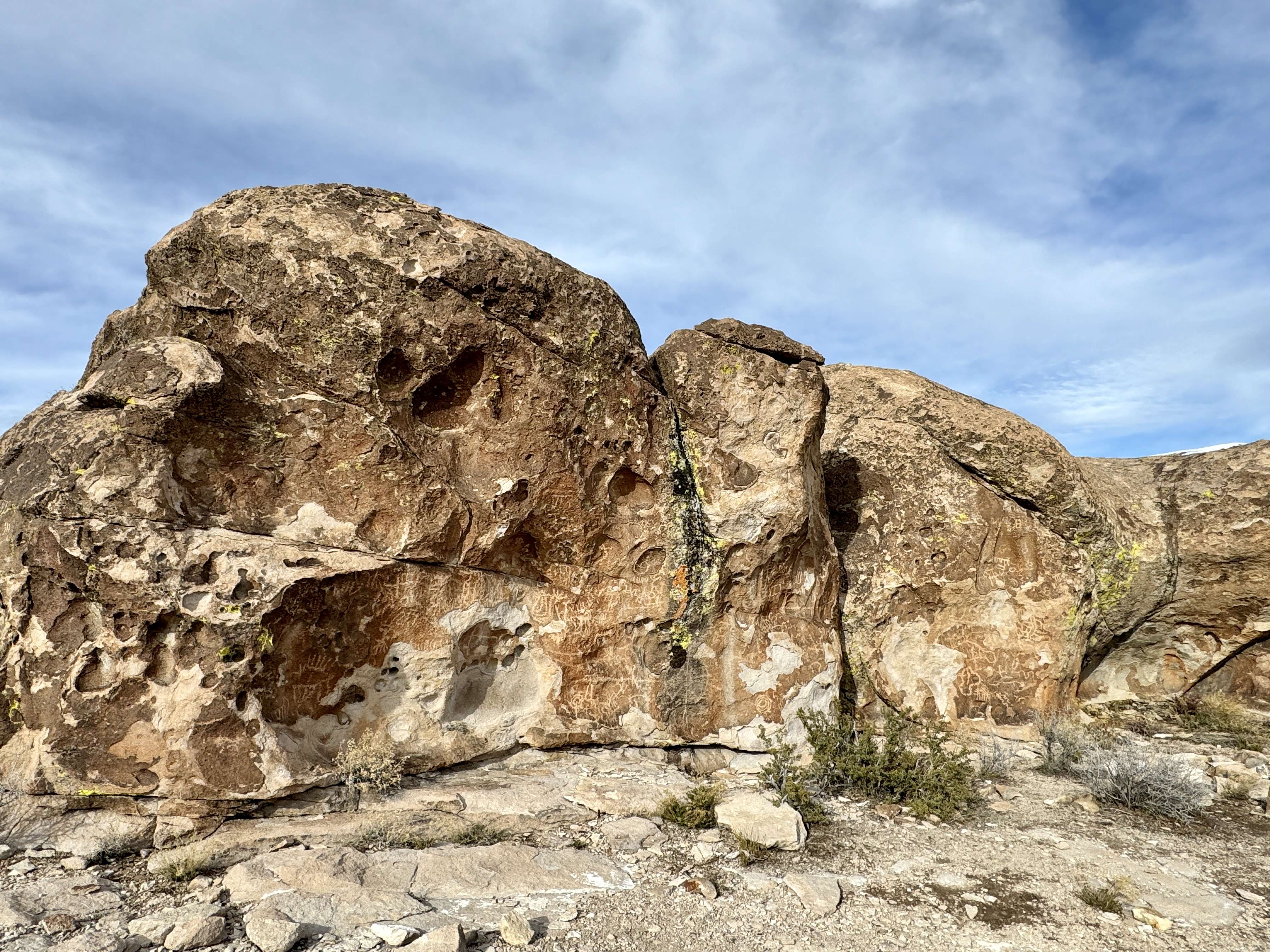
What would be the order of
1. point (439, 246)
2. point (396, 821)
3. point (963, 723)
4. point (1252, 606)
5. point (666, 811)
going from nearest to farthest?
point (396, 821)
point (666, 811)
point (439, 246)
point (963, 723)
point (1252, 606)

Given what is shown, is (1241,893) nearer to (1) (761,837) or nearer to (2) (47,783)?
(1) (761,837)

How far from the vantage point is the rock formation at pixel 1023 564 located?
7625 millimetres

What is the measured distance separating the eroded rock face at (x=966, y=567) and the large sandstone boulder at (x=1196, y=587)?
79 cm

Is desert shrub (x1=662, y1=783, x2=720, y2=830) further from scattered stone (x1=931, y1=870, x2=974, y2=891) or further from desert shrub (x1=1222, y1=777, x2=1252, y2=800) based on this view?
desert shrub (x1=1222, y1=777, x2=1252, y2=800)

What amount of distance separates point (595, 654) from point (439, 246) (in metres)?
3.13

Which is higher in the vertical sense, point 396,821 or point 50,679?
point 50,679

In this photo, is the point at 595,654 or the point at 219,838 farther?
the point at 595,654

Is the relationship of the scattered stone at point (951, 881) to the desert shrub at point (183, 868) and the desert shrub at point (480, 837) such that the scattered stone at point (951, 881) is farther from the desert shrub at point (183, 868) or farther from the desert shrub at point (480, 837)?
the desert shrub at point (183, 868)

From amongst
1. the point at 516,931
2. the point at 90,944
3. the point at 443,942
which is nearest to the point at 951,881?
the point at 516,931

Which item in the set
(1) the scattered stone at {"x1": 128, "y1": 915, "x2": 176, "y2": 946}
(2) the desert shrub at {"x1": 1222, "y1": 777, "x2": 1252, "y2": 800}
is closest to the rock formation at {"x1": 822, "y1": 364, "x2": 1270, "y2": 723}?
(2) the desert shrub at {"x1": 1222, "y1": 777, "x2": 1252, "y2": 800}

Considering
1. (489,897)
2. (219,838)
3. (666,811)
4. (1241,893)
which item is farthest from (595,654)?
(1241,893)

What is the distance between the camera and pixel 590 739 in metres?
6.14

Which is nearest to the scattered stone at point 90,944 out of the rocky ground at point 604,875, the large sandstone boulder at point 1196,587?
Result: the rocky ground at point 604,875

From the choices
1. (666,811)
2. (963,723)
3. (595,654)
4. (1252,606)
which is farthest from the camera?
(1252,606)
